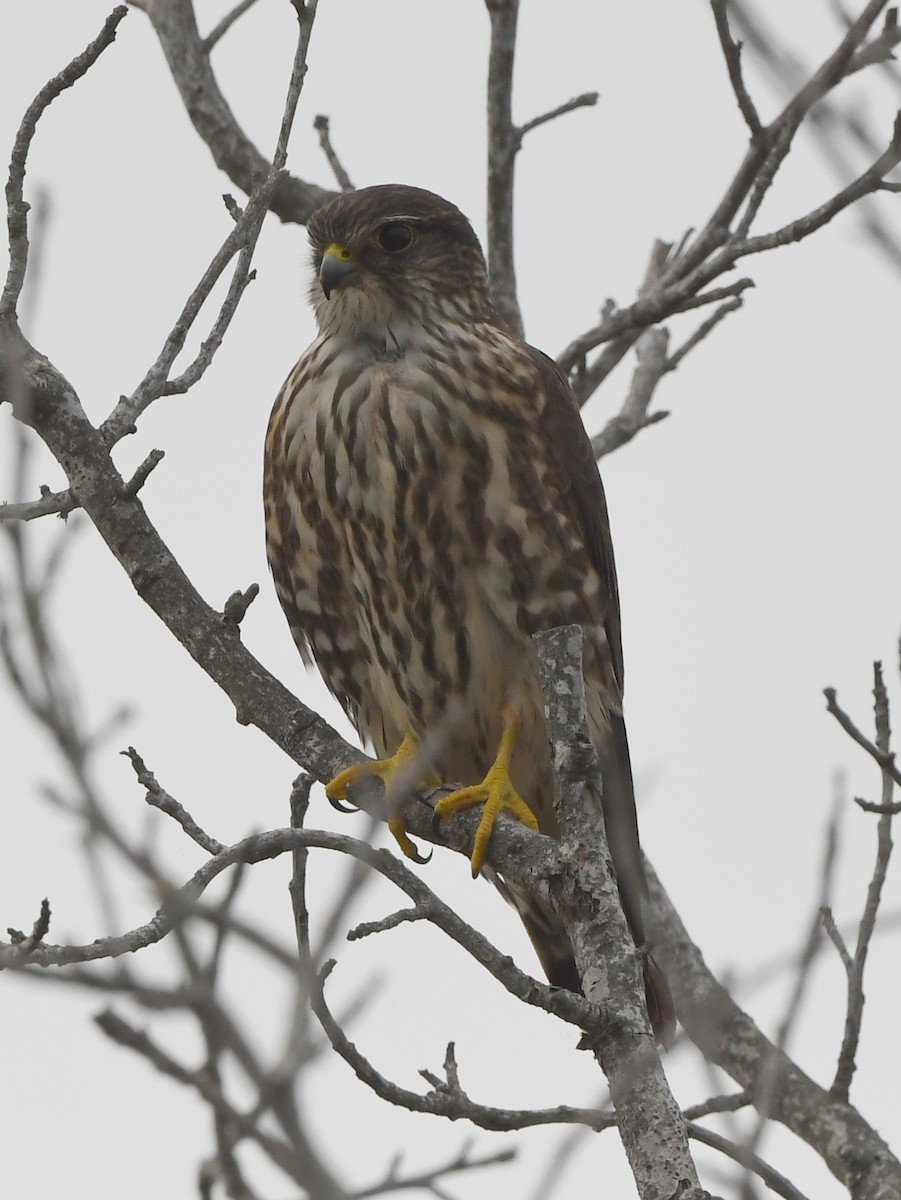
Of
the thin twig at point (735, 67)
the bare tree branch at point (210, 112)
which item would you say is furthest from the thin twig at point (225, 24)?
the thin twig at point (735, 67)

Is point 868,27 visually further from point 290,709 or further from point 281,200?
point 281,200

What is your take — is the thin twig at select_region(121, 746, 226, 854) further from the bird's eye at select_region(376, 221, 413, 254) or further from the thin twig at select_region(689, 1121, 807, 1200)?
the bird's eye at select_region(376, 221, 413, 254)

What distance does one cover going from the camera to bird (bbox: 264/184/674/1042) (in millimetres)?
3357

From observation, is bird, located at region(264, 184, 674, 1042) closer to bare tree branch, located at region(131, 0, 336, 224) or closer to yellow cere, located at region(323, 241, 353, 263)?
yellow cere, located at region(323, 241, 353, 263)

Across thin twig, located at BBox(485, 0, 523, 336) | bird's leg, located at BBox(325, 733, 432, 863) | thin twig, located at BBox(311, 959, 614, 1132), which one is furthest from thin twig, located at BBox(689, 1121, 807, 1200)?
thin twig, located at BBox(485, 0, 523, 336)

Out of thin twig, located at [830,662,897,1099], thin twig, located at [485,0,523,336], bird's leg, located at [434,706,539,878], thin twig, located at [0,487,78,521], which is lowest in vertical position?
thin twig, located at [830,662,897,1099]

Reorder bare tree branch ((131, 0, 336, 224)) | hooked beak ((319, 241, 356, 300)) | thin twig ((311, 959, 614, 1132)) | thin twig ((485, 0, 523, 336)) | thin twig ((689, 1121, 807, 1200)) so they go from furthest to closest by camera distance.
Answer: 1. bare tree branch ((131, 0, 336, 224))
2. thin twig ((485, 0, 523, 336))
3. hooked beak ((319, 241, 356, 300))
4. thin twig ((689, 1121, 807, 1200))
5. thin twig ((311, 959, 614, 1132))

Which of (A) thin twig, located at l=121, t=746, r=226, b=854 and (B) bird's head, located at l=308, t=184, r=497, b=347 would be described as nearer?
(A) thin twig, located at l=121, t=746, r=226, b=854

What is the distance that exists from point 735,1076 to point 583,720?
5.14ft

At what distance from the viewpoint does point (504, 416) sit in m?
3.49

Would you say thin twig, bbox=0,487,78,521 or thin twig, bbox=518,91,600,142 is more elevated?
thin twig, bbox=518,91,600,142

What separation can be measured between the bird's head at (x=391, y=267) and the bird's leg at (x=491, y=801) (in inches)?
39.3

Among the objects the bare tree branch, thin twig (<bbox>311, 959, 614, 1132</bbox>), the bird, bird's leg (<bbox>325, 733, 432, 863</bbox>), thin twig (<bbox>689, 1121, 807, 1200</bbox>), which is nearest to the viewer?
thin twig (<bbox>311, 959, 614, 1132</bbox>)

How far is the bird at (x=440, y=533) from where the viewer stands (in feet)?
11.0
